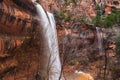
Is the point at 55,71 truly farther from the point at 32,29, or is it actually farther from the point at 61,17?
the point at 61,17

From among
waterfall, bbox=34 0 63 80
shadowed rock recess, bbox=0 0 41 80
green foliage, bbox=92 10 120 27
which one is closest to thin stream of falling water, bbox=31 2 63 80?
waterfall, bbox=34 0 63 80

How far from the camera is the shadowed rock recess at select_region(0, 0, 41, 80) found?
22.4 m

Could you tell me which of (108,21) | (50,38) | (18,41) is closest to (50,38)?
(50,38)

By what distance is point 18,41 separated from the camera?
2420 cm

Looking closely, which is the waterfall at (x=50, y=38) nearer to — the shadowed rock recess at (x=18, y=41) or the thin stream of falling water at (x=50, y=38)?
the thin stream of falling water at (x=50, y=38)

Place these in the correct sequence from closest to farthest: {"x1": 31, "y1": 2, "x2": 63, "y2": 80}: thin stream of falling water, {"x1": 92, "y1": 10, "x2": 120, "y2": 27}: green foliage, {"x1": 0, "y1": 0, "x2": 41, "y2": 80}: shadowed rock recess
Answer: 1. {"x1": 0, "y1": 0, "x2": 41, "y2": 80}: shadowed rock recess
2. {"x1": 31, "y1": 2, "x2": 63, "y2": 80}: thin stream of falling water
3. {"x1": 92, "y1": 10, "x2": 120, "y2": 27}: green foliage

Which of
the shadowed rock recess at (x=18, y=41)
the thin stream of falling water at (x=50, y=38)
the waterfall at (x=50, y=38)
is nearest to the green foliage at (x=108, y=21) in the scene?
the thin stream of falling water at (x=50, y=38)

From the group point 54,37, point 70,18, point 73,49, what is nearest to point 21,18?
point 54,37

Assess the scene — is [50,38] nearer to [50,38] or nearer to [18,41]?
[50,38]

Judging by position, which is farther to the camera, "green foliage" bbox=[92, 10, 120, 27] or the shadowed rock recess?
→ "green foliage" bbox=[92, 10, 120, 27]

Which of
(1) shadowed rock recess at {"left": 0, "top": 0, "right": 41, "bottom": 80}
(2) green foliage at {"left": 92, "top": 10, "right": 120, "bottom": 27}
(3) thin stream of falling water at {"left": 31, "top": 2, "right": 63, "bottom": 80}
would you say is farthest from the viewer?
(2) green foliage at {"left": 92, "top": 10, "right": 120, "bottom": 27}

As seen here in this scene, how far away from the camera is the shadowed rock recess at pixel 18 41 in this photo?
22.4 m

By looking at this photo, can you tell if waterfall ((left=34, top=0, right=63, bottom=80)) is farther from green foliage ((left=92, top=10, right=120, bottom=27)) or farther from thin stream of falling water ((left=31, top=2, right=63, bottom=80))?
green foliage ((left=92, top=10, right=120, bottom=27))

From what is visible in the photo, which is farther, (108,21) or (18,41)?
(108,21)
